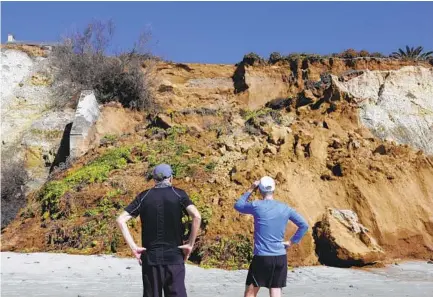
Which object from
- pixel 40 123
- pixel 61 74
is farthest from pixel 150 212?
pixel 61 74

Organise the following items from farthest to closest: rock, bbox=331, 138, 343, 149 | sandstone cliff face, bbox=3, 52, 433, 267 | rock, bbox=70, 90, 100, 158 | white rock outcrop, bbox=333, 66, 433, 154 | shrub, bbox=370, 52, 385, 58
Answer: shrub, bbox=370, 52, 385, 58 < white rock outcrop, bbox=333, 66, 433, 154 < rock, bbox=70, 90, 100, 158 < rock, bbox=331, 138, 343, 149 < sandstone cliff face, bbox=3, 52, 433, 267

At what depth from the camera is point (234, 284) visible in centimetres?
1016

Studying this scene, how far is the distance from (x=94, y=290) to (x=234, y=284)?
2390 millimetres

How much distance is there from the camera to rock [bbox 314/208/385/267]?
12055mm

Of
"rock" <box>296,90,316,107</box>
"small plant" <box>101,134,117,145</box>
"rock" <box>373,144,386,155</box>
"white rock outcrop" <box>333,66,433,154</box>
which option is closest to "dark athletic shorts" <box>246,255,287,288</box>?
"rock" <box>373,144,386,155</box>

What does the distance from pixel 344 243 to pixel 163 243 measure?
24.7ft

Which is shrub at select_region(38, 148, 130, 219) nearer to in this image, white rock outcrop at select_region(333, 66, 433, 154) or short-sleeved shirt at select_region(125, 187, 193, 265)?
white rock outcrop at select_region(333, 66, 433, 154)

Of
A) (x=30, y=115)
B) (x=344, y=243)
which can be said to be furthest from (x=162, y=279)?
(x=30, y=115)

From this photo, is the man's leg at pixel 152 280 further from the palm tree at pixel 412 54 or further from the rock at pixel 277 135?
the palm tree at pixel 412 54

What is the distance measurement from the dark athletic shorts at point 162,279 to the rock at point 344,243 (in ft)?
23.8

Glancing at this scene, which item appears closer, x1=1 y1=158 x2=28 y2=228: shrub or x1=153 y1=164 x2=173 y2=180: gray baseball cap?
x1=153 y1=164 x2=173 y2=180: gray baseball cap

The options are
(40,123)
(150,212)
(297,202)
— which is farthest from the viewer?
(40,123)

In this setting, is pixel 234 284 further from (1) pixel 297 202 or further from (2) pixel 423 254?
A: (2) pixel 423 254

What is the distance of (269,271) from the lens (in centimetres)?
587
